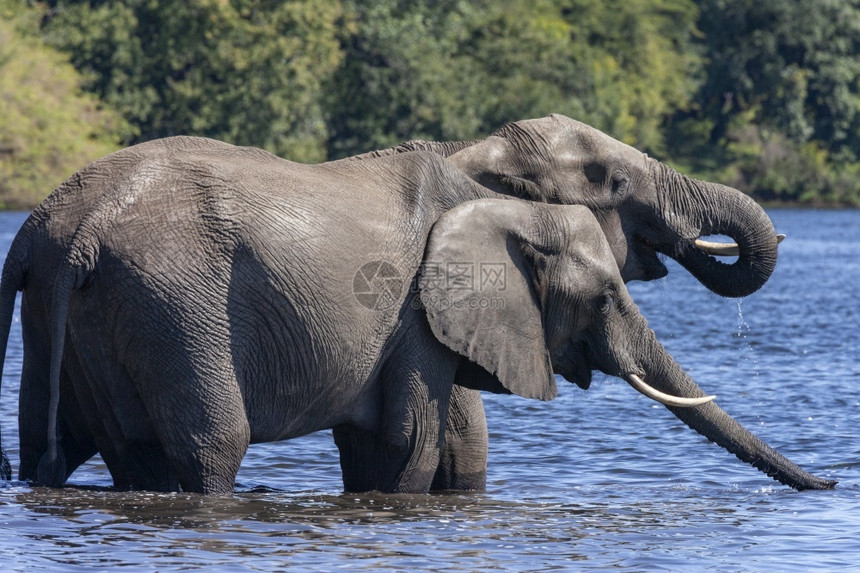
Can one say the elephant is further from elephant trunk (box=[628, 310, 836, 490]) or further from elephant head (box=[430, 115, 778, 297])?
elephant head (box=[430, 115, 778, 297])

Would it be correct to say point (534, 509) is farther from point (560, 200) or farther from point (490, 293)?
point (560, 200)

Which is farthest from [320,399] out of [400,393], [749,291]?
[749,291]

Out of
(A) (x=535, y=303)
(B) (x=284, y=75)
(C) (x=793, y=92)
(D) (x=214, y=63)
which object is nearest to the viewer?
(A) (x=535, y=303)

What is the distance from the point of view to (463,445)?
9.65 m

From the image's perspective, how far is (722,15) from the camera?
70.2 meters

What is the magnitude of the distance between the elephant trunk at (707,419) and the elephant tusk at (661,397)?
0.09 m

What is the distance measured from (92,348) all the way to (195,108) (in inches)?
1872

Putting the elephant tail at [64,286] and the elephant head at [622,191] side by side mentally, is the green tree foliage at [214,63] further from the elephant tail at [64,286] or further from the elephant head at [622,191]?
the elephant tail at [64,286]

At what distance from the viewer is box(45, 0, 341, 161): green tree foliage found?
53125mm

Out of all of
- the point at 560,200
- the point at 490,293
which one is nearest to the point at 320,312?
the point at 490,293

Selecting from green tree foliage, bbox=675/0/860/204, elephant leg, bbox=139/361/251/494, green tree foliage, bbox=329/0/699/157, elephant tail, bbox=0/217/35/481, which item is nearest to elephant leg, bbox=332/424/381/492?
elephant leg, bbox=139/361/251/494

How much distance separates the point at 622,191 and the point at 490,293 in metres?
1.25

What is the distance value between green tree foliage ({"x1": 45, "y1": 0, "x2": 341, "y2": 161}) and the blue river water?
38.1m

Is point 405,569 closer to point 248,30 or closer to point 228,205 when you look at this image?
point 228,205
